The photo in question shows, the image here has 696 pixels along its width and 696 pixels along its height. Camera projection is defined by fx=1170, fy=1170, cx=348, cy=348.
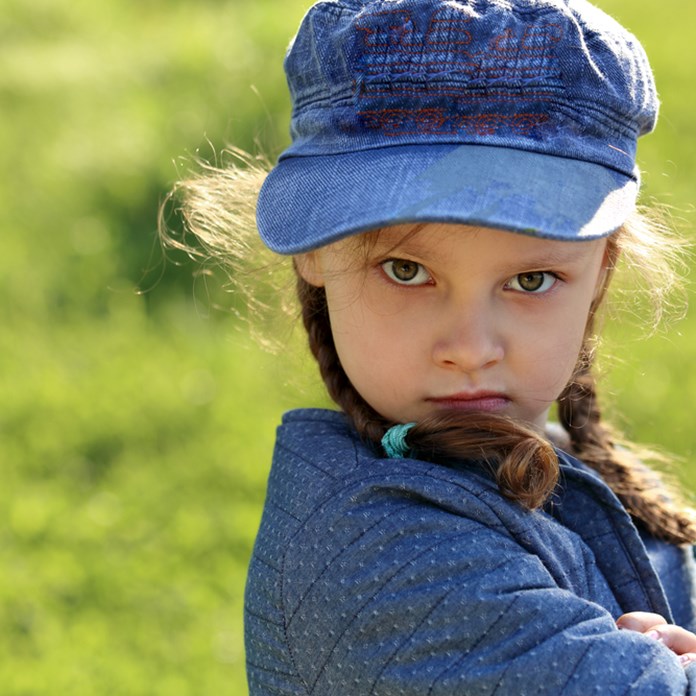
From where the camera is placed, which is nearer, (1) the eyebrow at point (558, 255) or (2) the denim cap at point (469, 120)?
(2) the denim cap at point (469, 120)

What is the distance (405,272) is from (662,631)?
2.19 feet

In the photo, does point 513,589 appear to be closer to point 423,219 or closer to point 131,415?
point 423,219

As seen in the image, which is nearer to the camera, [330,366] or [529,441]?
[529,441]

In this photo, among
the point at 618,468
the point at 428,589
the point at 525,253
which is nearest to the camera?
the point at 428,589

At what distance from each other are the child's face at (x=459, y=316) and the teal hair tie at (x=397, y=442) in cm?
5

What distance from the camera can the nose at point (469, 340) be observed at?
1741 mm

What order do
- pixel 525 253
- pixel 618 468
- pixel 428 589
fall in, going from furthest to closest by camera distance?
pixel 618 468
pixel 525 253
pixel 428 589

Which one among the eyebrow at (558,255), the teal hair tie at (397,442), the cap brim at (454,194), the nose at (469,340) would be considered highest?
the cap brim at (454,194)

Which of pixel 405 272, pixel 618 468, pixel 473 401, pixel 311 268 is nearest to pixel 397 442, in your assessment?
pixel 473 401

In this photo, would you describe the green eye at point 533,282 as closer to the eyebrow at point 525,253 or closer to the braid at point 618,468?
the eyebrow at point 525,253

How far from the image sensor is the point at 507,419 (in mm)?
1793

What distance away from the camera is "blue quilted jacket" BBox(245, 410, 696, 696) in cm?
154

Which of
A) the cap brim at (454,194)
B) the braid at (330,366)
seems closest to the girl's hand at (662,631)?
the braid at (330,366)

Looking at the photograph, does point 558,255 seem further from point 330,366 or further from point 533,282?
point 330,366
